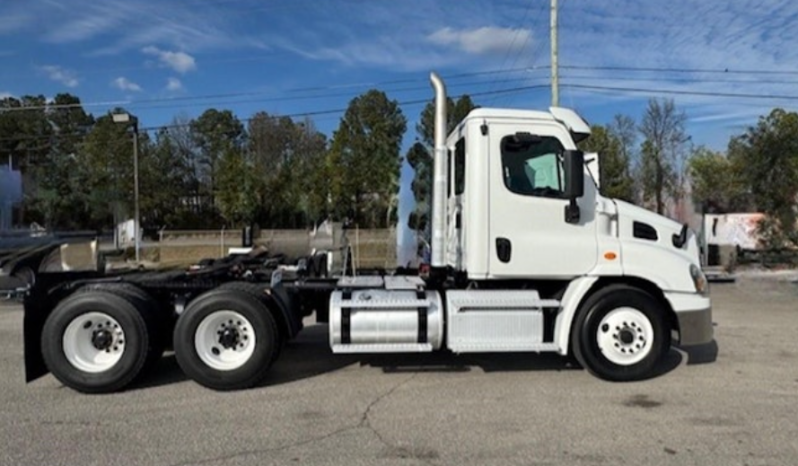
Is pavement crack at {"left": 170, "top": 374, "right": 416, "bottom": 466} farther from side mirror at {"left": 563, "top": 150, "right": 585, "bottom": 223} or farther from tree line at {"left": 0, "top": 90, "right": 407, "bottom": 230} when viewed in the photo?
tree line at {"left": 0, "top": 90, "right": 407, "bottom": 230}

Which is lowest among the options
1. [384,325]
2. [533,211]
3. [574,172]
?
[384,325]

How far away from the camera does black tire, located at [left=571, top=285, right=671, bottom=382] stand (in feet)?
21.1

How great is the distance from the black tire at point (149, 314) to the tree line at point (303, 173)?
14.4 metres

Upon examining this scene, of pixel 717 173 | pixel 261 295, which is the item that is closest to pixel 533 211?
pixel 261 295

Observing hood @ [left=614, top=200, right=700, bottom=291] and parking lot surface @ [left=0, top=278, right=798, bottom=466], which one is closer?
parking lot surface @ [left=0, top=278, right=798, bottom=466]

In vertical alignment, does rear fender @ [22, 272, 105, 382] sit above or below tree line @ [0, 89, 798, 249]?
below

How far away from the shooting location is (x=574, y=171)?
6.23m

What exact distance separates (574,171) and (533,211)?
60cm

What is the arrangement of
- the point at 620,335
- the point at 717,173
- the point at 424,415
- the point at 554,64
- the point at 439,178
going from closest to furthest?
1. the point at 424,415
2. the point at 620,335
3. the point at 439,178
4. the point at 554,64
5. the point at 717,173

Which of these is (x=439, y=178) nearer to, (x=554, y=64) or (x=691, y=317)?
(x=691, y=317)

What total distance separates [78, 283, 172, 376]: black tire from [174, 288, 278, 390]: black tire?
0.89 ft

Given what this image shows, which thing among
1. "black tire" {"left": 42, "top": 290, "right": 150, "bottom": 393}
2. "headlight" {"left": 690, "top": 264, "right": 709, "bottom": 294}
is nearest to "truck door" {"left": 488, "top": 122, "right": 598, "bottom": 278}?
"headlight" {"left": 690, "top": 264, "right": 709, "bottom": 294}

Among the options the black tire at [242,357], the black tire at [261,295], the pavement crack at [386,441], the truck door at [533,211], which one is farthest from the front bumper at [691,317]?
the black tire at [242,357]

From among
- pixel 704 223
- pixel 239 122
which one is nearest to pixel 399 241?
pixel 704 223
